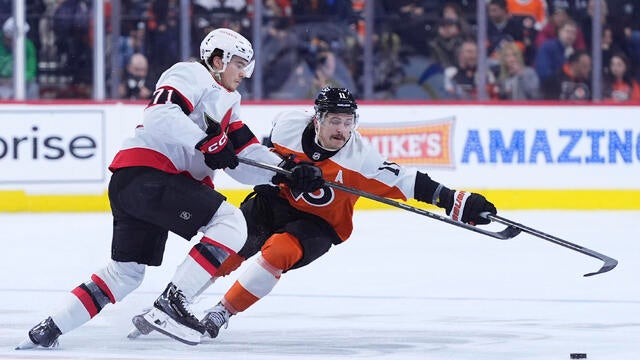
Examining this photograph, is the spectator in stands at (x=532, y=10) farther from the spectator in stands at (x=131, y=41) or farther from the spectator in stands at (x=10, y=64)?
the spectator in stands at (x=10, y=64)

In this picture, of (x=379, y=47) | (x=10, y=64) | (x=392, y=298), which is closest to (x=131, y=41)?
(x=10, y=64)

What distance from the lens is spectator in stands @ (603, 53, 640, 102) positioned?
363 inches

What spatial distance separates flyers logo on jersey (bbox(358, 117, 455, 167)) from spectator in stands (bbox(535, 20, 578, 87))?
0.84 metres

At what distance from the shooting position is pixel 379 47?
9219 millimetres

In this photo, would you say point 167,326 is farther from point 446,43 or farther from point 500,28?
point 500,28

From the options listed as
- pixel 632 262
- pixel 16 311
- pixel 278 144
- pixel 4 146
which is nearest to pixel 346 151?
pixel 278 144

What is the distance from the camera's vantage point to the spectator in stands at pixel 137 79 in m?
9.19

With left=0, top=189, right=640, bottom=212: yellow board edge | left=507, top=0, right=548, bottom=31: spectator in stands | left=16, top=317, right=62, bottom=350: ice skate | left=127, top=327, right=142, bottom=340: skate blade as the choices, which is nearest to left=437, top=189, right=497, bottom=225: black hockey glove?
left=127, top=327, right=142, bottom=340: skate blade

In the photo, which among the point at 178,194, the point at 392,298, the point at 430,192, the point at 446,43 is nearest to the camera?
the point at 178,194

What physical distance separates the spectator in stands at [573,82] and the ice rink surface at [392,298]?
1399 mm

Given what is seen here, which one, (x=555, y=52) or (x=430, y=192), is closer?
(x=430, y=192)

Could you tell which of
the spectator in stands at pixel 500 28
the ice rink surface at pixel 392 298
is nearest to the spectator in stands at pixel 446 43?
the spectator in stands at pixel 500 28

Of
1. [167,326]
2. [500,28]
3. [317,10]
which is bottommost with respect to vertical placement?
[167,326]

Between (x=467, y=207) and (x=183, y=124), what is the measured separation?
98cm
